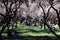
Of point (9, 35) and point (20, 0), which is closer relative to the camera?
point (20, 0)

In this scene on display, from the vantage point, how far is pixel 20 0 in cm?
3312

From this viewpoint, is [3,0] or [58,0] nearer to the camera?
[3,0]

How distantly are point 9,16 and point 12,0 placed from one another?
8.53 feet

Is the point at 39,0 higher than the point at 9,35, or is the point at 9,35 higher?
the point at 39,0

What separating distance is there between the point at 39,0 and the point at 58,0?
3210mm

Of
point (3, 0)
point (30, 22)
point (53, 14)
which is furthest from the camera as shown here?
point (30, 22)

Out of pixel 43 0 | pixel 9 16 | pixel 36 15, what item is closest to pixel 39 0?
pixel 43 0

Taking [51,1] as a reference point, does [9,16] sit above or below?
below

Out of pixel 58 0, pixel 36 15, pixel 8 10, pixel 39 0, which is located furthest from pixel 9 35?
pixel 36 15

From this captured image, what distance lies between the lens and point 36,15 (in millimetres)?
64562

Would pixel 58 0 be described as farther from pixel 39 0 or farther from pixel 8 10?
pixel 8 10

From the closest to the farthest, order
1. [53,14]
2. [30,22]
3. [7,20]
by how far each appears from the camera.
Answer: [7,20] → [53,14] → [30,22]

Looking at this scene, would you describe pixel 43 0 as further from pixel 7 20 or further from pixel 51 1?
pixel 7 20

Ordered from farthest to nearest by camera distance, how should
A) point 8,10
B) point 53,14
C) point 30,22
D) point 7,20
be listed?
point 30,22, point 53,14, point 8,10, point 7,20
